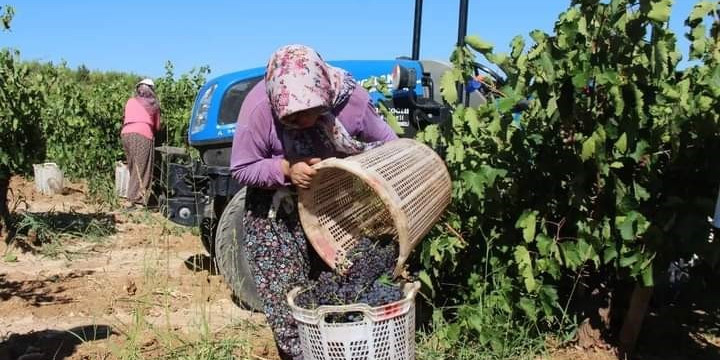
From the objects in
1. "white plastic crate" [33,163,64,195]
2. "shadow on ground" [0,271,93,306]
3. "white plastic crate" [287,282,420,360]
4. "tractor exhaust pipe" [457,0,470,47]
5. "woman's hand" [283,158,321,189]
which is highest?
"tractor exhaust pipe" [457,0,470,47]

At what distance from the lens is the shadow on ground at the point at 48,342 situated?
11.4 feet

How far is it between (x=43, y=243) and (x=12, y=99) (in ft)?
4.44

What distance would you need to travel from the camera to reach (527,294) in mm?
3260

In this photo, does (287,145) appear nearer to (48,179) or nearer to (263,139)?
(263,139)

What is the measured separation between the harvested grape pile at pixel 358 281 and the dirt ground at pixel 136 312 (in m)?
0.68

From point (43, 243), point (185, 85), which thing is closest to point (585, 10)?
point (43, 243)

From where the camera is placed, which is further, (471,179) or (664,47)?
(471,179)

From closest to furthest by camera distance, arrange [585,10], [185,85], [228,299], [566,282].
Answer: [585,10]
[566,282]
[228,299]
[185,85]

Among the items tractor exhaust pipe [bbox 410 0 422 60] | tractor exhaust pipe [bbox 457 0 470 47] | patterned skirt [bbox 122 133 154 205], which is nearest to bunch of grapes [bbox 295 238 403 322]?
tractor exhaust pipe [bbox 457 0 470 47]

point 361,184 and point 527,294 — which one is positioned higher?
point 361,184

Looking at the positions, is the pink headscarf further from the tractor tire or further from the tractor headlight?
the tractor headlight

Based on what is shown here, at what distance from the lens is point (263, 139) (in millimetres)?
2771

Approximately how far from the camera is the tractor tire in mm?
4203

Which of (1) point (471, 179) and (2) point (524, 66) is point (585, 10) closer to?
(2) point (524, 66)
